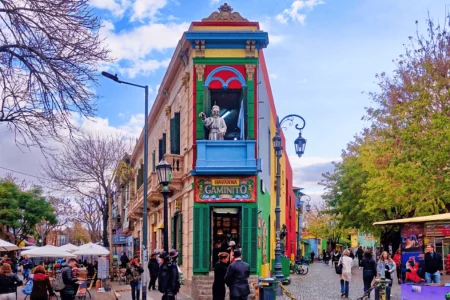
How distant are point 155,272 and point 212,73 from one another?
8.69 m

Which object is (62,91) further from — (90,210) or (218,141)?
(90,210)

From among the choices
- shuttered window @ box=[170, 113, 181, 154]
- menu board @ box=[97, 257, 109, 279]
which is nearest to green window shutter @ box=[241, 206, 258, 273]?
shuttered window @ box=[170, 113, 181, 154]

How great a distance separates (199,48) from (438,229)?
931 cm

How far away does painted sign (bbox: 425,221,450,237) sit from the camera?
16.5m

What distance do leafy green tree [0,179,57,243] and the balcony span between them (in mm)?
43001

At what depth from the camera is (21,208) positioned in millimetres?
63062

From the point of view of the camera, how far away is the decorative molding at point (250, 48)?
20.9 metres

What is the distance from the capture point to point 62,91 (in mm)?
12359

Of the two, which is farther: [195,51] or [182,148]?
[182,148]

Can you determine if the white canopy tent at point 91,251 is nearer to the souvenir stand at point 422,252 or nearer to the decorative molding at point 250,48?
the decorative molding at point 250,48

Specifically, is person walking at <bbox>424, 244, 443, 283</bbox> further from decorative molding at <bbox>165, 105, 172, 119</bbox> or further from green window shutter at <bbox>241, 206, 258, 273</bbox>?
decorative molding at <bbox>165, 105, 172, 119</bbox>

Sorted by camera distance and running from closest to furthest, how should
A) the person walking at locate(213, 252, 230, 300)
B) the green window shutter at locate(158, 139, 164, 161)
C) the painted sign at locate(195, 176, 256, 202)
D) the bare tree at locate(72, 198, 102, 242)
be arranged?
the person walking at locate(213, 252, 230, 300)
the painted sign at locate(195, 176, 256, 202)
the green window shutter at locate(158, 139, 164, 161)
the bare tree at locate(72, 198, 102, 242)

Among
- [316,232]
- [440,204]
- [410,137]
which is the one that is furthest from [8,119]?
[316,232]

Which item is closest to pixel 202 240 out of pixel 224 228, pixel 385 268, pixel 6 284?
pixel 224 228
